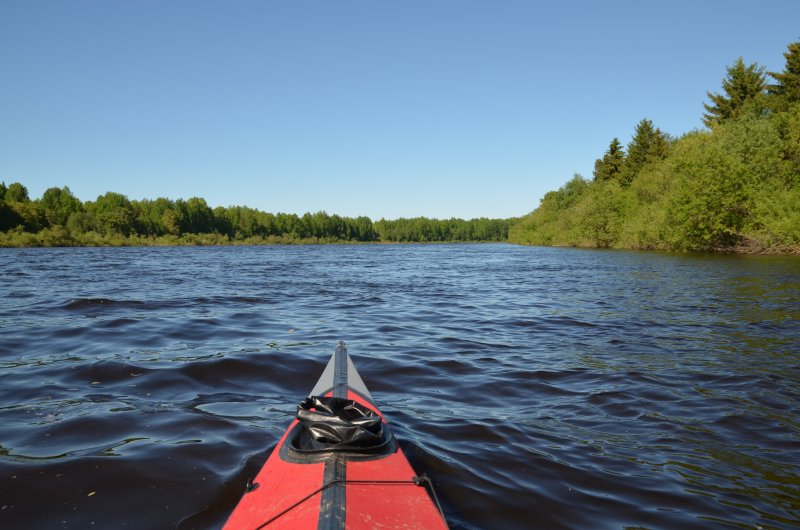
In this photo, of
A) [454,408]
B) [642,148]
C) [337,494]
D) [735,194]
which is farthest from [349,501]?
[642,148]

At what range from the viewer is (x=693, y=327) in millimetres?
10062

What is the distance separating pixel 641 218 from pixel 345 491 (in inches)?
1967

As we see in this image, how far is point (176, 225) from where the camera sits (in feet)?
356

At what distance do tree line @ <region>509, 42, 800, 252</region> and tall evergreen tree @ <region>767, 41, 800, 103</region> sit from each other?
84 mm

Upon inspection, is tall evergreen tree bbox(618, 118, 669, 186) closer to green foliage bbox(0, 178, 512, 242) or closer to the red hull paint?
the red hull paint

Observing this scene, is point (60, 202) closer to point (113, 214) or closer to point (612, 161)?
point (113, 214)

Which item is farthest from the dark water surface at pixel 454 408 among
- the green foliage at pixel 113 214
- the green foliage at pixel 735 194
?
the green foliage at pixel 113 214

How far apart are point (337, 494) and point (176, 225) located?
119 m

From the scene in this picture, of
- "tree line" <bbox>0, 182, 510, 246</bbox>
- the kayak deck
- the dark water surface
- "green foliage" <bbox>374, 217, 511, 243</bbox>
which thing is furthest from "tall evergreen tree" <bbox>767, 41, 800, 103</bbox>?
"green foliage" <bbox>374, 217, 511, 243</bbox>

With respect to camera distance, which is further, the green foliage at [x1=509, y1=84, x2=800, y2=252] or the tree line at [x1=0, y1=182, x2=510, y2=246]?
the tree line at [x1=0, y1=182, x2=510, y2=246]

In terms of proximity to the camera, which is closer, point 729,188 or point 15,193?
point 729,188

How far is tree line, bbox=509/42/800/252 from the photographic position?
33.5 meters

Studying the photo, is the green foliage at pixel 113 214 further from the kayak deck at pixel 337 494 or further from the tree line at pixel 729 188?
the kayak deck at pixel 337 494

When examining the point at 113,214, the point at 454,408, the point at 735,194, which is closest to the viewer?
the point at 454,408
